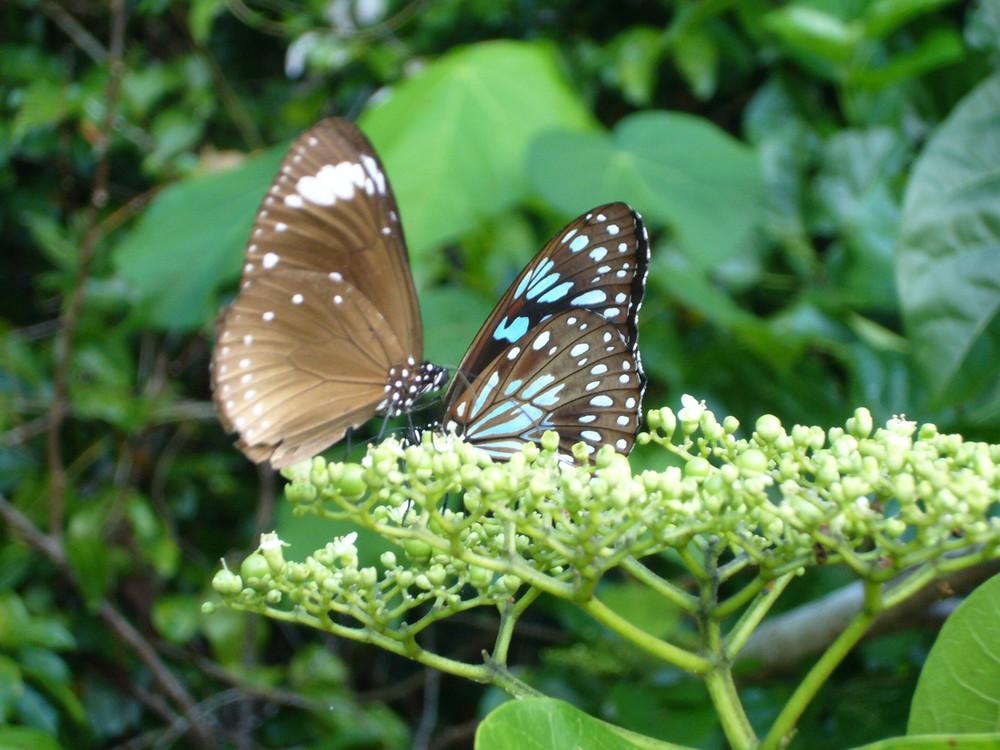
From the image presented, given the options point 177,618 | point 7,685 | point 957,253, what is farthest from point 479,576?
point 177,618

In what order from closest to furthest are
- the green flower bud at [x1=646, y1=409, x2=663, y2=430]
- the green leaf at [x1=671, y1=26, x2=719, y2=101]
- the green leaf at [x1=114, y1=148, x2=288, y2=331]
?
the green flower bud at [x1=646, y1=409, x2=663, y2=430], the green leaf at [x1=114, y1=148, x2=288, y2=331], the green leaf at [x1=671, y1=26, x2=719, y2=101]

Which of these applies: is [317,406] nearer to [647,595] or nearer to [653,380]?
[647,595]

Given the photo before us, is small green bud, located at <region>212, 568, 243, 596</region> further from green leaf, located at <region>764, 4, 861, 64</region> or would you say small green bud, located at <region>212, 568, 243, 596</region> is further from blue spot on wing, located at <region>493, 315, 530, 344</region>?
green leaf, located at <region>764, 4, 861, 64</region>

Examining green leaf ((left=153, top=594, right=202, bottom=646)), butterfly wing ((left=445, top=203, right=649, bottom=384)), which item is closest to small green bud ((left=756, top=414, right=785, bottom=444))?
butterfly wing ((left=445, top=203, right=649, bottom=384))

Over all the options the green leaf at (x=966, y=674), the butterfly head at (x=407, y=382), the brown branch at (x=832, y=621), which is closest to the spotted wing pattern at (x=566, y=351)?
the butterfly head at (x=407, y=382)

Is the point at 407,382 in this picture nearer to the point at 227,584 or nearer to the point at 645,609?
the point at 645,609

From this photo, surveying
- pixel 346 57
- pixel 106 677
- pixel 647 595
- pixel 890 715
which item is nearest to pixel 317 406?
pixel 647 595

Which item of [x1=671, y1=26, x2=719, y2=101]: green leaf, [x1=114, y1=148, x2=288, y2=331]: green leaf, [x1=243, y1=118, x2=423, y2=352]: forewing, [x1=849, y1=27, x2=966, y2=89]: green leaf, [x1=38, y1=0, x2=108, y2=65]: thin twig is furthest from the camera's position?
[x1=38, y1=0, x2=108, y2=65]: thin twig
